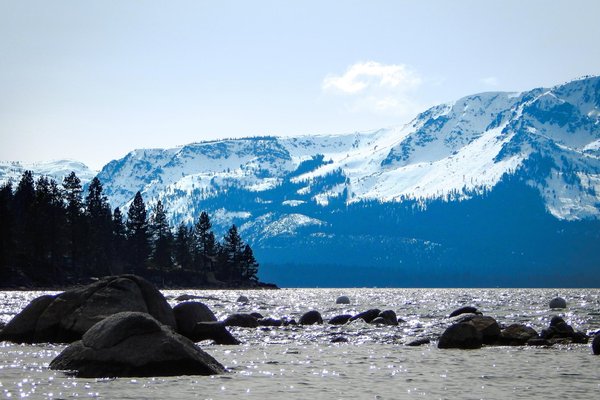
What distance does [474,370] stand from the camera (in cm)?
2425

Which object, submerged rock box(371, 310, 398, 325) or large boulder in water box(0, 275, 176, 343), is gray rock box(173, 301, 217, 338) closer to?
large boulder in water box(0, 275, 176, 343)

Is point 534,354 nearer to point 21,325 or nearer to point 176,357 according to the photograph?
point 176,357

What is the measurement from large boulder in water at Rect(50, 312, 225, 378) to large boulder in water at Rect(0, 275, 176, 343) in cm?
840

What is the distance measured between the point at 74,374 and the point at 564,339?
23.3 metres

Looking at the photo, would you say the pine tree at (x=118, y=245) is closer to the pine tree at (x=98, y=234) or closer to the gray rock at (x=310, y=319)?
the pine tree at (x=98, y=234)

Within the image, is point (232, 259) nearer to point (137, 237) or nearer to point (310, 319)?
point (137, 237)

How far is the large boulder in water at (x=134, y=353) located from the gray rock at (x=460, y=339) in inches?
537

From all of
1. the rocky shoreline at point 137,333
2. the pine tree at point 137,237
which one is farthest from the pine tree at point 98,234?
the rocky shoreline at point 137,333

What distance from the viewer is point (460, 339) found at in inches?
1278

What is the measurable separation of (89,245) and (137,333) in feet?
329

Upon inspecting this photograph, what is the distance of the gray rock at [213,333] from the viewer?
33406 millimetres

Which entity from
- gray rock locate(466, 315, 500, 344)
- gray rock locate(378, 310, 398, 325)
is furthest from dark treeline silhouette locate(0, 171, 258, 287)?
gray rock locate(466, 315, 500, 344)

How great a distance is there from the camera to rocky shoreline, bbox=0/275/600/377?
71.2 ft

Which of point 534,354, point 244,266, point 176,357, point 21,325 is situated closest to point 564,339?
point 534,354
